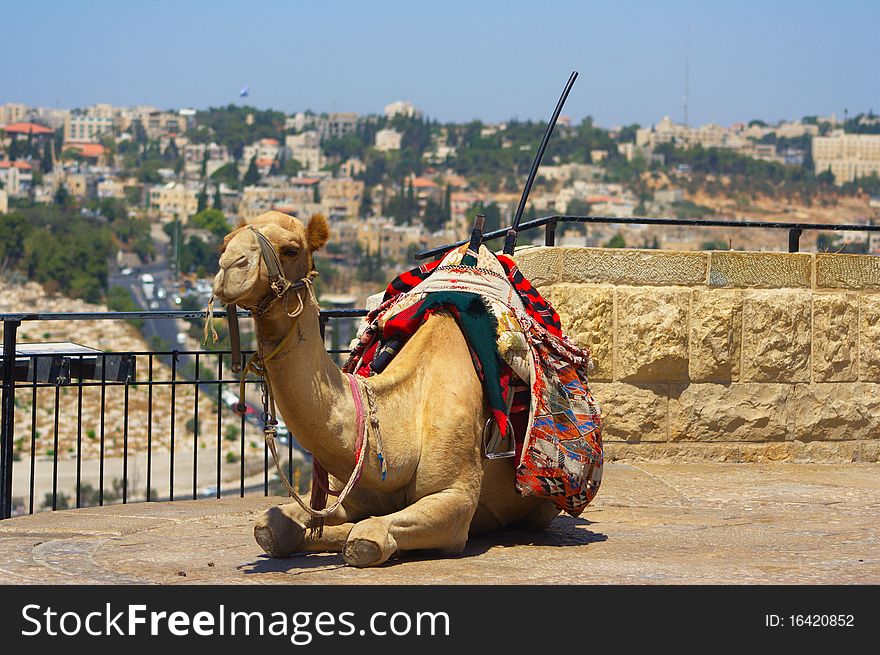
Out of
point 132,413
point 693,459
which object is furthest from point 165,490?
point 693,459

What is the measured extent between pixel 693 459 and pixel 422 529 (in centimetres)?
387

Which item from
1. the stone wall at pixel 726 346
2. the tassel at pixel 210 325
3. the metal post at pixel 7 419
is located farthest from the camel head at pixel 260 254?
the stone wall at pixel 726 346

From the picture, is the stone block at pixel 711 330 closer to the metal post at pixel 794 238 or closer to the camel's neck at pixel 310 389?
the metal post at pixel 794 238

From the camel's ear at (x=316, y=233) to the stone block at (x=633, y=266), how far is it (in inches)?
141

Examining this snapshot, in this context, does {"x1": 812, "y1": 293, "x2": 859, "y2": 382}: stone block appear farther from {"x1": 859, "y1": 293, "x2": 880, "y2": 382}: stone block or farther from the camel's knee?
the camel's knee

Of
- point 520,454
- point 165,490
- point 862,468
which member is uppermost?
point 520,454

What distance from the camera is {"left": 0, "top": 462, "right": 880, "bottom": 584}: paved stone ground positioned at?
5.11 meters

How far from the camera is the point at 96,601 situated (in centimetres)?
441

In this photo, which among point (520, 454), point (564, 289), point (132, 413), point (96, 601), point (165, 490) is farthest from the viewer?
point (132, 413)

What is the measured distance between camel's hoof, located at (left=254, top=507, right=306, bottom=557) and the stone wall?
346 cm

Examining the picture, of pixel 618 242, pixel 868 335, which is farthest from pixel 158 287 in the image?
pixel 868 335

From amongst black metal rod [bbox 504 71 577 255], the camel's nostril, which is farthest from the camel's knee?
black metal rod [bbox 504 71 577 255]

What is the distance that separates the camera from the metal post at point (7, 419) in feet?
23.4

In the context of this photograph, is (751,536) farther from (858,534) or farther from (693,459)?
(693,459)
